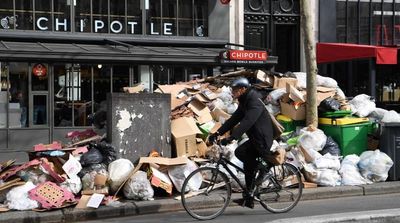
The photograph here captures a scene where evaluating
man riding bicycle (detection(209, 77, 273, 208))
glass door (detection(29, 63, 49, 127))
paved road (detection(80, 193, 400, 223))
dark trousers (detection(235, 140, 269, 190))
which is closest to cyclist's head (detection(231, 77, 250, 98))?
man riding bicycle (detection(209, 77, 273, 208))

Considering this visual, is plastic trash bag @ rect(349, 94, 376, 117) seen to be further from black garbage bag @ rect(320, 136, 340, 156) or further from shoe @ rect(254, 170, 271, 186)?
shoe @ rect(254, 170, 271, 186)

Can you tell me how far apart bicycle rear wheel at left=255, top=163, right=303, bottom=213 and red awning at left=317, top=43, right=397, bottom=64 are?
329 inches

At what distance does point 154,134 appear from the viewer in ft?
30.3

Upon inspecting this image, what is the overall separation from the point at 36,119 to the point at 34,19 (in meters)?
3.33

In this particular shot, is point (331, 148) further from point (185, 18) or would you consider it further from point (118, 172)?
point (185, 18)

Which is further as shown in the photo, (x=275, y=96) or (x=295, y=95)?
(x=275, y=96)

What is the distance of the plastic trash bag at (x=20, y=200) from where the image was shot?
25.4 ft

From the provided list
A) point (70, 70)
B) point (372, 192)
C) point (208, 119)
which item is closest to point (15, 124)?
point (70, 70)

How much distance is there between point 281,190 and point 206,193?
1.02 m

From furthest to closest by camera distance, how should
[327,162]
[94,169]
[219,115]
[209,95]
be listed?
[209,95]
[219,115]
[327,162]
[94,169]

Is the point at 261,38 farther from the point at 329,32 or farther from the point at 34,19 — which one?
the point at 34,19

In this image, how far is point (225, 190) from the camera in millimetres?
7363

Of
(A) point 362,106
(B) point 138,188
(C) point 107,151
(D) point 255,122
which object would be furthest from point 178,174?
(A) point 362,106

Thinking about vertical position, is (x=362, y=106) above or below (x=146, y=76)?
below
